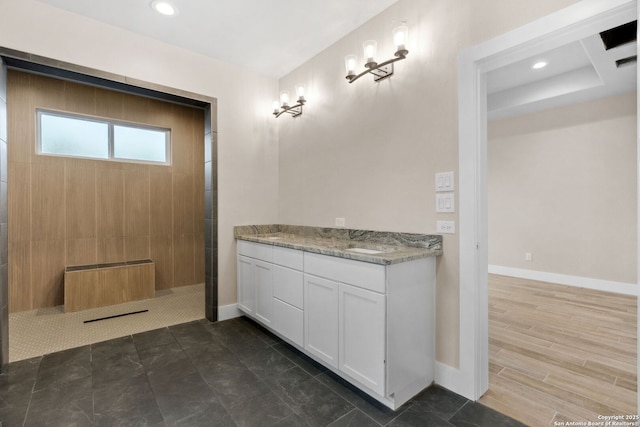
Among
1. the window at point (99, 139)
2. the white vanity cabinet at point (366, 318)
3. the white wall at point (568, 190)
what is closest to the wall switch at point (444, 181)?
the white vanity cabinet at point (366, 318)

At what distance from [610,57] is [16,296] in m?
6.86

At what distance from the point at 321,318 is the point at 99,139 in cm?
373

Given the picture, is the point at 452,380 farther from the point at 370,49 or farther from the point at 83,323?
the point at 83,323

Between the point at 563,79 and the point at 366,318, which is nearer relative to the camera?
the point at 366,318

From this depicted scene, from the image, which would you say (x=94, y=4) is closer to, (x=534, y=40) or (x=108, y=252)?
(x=108, y=252)

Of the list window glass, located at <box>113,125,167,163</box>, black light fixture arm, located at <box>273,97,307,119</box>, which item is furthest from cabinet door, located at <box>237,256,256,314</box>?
window glass, located at <box>113,125,167,163</box>

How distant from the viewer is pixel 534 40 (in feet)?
5.34

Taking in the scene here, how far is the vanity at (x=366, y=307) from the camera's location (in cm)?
173

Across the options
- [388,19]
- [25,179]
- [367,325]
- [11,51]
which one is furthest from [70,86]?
[367,325]

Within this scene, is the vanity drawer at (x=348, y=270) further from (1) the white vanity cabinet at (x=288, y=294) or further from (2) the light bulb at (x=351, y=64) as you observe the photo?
(2) the light bulb at (x=351, y=64)

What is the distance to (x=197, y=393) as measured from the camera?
6.26 feet

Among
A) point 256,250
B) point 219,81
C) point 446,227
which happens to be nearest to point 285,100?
point 219,81

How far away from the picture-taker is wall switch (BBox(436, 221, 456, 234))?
1.93m

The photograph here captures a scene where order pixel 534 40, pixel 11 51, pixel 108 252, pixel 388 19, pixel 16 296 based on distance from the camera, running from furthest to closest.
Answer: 1. pixel 108 252
2. pixel 16 296
3. pixel 388 19
4. pixel 11 51
5. pixel 534 40
